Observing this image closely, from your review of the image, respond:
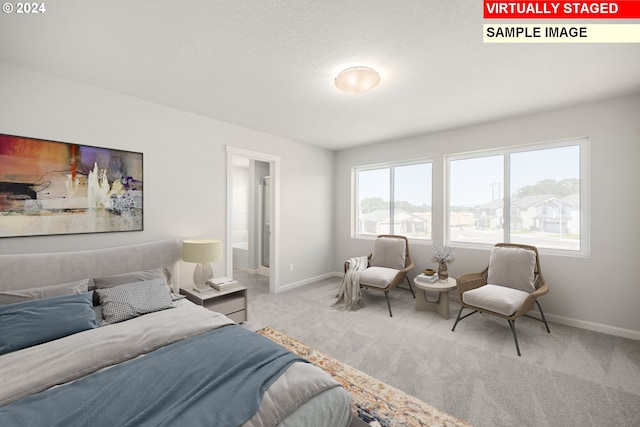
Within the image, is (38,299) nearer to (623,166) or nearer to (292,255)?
(292,255)

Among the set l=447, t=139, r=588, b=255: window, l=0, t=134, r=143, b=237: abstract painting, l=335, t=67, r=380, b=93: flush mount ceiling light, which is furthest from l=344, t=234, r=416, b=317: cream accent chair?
l=0, t=134, r=143, b=237: abstract painting

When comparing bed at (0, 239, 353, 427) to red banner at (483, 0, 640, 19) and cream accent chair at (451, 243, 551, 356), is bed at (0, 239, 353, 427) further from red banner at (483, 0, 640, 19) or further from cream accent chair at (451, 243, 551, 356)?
red banner at (483, 0, 640, 19)

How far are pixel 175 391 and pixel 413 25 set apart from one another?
8.37 ft

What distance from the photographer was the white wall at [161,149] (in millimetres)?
2367

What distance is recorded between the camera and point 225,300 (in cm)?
307

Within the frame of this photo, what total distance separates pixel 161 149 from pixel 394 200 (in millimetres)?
3776

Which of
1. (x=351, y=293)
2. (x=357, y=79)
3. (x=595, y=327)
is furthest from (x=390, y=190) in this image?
(x=595, y=327)

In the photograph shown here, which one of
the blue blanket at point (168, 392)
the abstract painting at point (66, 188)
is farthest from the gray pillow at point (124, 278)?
the blue blanket at point (168, 392)

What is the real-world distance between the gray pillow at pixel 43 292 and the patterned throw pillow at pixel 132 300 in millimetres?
134

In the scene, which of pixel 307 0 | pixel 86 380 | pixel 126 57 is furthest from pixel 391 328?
pixel 126 57

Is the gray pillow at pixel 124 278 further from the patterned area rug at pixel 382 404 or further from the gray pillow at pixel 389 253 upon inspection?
the gray pillow at pixel 389 253

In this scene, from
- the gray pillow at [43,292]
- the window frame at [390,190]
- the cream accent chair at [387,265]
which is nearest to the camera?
the gray pillow at [43,292]

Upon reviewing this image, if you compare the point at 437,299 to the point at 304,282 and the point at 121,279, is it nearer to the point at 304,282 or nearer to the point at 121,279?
the point at 304,282

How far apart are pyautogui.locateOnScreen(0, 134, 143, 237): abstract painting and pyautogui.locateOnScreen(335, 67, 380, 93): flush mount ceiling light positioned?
2.36 metres
